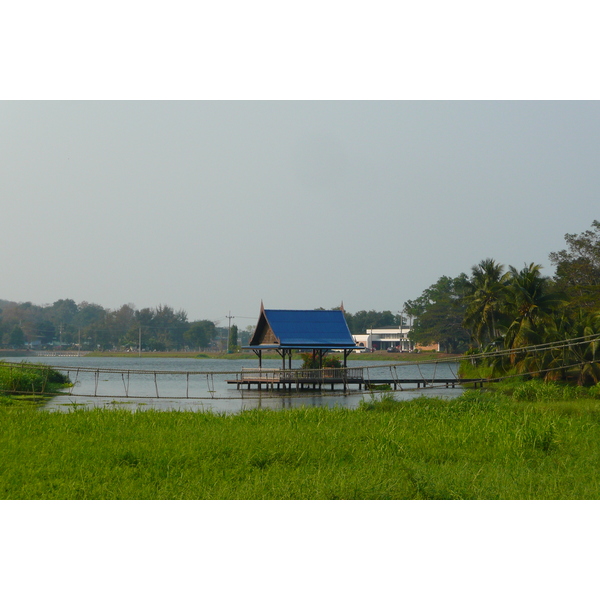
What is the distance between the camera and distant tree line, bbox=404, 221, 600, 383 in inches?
1009

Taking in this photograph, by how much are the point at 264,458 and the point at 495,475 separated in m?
2.99

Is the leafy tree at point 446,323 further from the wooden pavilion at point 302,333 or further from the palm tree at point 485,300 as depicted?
the wooden pavilion at point 302,333

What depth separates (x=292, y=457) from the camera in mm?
9086

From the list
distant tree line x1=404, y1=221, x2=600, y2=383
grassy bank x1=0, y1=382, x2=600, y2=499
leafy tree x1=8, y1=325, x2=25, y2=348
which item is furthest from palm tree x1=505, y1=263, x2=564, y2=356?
leafy tree x1=8, y1=325, x2=25, y2=348

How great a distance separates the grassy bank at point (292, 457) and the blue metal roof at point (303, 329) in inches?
732

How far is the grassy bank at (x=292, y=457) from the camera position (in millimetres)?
7184

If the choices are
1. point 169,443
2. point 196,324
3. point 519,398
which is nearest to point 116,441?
point 169,443

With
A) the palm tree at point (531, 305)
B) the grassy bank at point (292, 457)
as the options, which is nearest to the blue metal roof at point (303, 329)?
the palm tree at point (531, 305)

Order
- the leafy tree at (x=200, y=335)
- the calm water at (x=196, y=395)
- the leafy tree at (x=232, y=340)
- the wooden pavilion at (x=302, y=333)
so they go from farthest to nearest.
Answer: the leafy tree at (x=200, y=335) < the leafy tree at (x=232, y=340) < the wooden pavilion at (x=302, y=333) < the calm water at (x=196, y=395)

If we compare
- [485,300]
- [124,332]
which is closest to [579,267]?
[485,300]

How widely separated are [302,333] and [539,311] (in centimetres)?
1130

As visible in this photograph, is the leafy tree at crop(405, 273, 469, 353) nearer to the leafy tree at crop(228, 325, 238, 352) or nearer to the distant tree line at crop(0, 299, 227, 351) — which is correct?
the leafy tree at crop(228, 325, 238, 352)

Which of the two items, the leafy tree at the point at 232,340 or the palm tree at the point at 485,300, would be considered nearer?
the palm tree at the point at 485,300

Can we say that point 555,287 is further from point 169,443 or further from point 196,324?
point 196,324
